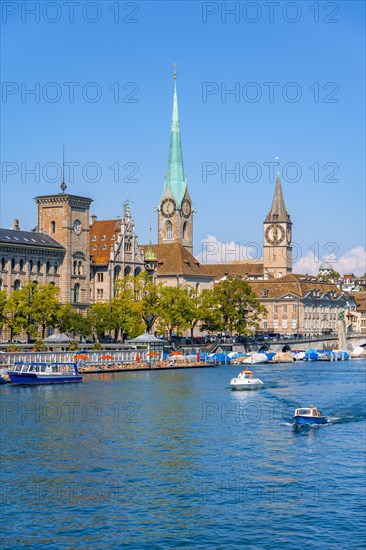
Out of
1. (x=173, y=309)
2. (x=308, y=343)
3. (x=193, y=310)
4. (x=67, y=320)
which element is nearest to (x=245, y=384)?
(x=67, y=320)

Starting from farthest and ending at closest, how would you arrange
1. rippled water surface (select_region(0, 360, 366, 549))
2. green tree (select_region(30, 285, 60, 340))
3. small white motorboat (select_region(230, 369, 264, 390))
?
green tree (select_region(30, 285, 60, 340)) → small white motorboat (select_region(230, 369, 264, 390)) → rippled water surface (select_region(0, 360, 366, 549))

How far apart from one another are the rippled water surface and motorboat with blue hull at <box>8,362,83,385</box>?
37.2ft

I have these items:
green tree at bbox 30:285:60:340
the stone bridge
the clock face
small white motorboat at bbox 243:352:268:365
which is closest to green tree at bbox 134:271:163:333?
the clock face

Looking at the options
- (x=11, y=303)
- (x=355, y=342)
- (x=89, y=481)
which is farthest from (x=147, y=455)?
(x=355, y=342)

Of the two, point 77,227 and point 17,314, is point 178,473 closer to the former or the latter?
point 17,314

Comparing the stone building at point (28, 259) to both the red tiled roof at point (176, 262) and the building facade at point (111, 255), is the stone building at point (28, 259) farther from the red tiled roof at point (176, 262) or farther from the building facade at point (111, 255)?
the red tiled roof at point (176, 262)

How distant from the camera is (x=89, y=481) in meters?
51.2

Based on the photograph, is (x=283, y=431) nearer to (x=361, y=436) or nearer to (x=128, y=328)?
(x=361, y=436)

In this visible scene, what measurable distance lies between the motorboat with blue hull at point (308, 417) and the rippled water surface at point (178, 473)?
726 millimetres

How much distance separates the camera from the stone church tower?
13825 cm

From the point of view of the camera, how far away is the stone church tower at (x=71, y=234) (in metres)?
138

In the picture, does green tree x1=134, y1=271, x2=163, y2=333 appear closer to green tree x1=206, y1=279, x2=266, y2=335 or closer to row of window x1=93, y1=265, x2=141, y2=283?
row of window x1=93, y1=265, x2=141, y2=283

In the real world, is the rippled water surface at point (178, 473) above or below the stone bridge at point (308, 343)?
below

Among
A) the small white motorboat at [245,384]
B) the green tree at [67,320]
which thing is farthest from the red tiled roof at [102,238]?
the small white motorboat at [245,384]
